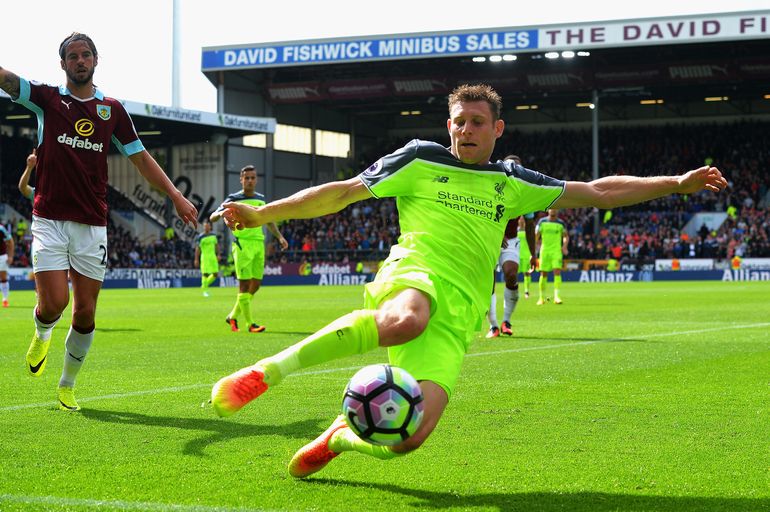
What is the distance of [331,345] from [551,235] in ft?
67.3

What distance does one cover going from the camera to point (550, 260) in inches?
964

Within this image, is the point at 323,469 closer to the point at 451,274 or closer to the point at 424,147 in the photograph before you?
the point at 451,274

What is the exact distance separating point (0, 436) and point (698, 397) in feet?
15.7

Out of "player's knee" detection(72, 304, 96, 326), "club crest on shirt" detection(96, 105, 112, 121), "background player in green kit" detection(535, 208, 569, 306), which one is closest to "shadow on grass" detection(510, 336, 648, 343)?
"player's knee" detection(72, 304, 96, 326)

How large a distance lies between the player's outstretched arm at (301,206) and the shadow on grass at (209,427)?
1.33 meters

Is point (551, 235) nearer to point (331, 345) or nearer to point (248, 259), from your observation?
point (248, 259)

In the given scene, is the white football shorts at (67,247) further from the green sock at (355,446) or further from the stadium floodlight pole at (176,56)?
the stadium floodlight pole at (176,56)

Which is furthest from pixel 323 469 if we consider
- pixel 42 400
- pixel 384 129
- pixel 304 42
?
pixel 384 129

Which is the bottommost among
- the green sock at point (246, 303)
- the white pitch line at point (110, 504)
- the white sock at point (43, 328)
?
the white pitch line at point (110, 504)

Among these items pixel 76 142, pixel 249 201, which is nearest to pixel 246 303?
pixel 249 201

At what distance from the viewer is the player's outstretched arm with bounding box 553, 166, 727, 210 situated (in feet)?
17.2

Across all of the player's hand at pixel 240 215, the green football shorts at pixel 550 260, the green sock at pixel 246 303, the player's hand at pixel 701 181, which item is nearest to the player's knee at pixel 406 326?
the player's hand at pixel 240 215

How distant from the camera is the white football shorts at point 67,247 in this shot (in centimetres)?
670

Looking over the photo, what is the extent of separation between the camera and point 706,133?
2147 inches
